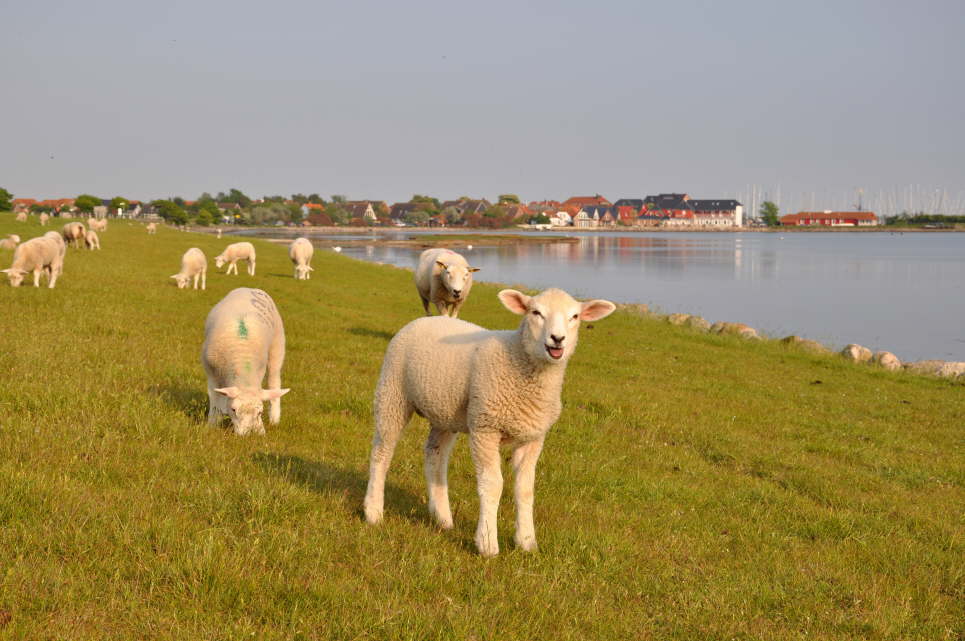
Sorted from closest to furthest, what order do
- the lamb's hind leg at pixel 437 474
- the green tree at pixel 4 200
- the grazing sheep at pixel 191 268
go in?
the lamb's hind leg at pixel 437 474 → the grazing sheep at pixel 191 268 → the green tree at pixel 4 200

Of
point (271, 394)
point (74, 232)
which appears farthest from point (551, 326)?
point (74, 232)

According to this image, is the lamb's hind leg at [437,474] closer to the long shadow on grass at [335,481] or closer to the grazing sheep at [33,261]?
the long shadow on grass at [335,481]

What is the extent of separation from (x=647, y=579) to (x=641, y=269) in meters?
61.7

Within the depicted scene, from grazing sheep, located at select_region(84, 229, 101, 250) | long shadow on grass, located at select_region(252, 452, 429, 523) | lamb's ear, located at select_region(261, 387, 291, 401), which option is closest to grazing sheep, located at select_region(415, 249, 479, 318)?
lamb's ear, located at select_region(261, 387, 291, 401)

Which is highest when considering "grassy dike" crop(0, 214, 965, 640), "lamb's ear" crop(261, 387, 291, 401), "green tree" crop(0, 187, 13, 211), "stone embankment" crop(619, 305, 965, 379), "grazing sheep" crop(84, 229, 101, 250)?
"green tree" crop(0, 187, 13, 211)

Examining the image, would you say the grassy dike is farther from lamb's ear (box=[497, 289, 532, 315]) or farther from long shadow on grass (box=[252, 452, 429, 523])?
lamb's ear (box=[497, 289, 532, 315])

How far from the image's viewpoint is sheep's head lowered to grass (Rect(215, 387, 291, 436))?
7.71 metres

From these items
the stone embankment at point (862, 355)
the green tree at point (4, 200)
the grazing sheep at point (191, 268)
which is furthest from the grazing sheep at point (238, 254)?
the green tree at point (4, 200)

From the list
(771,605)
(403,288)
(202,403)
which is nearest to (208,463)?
(202,403)

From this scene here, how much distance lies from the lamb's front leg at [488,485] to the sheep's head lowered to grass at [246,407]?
3256 mm

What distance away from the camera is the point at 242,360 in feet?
27.1

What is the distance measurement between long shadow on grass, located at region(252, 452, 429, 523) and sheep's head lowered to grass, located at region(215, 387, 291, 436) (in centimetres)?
81

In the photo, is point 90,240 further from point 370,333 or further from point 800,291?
point 800,291

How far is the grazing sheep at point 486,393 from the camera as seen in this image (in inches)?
203
